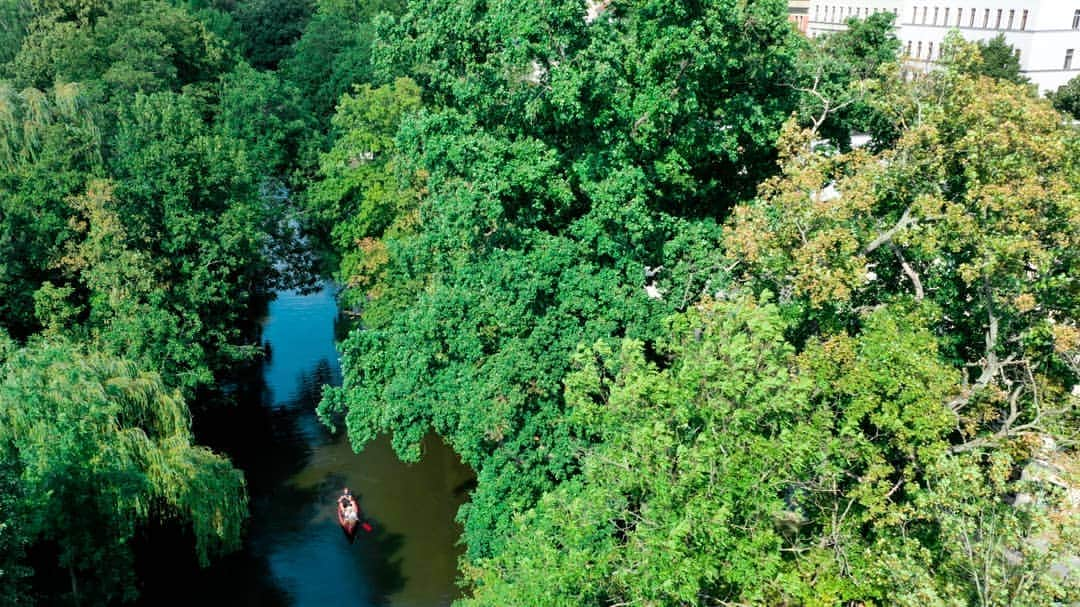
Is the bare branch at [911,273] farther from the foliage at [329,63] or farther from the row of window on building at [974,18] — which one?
the row of window on building at [974,18]

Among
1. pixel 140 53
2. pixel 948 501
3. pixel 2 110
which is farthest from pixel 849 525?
pixel 140 53

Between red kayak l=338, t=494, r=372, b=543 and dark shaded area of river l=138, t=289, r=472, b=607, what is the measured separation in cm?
29

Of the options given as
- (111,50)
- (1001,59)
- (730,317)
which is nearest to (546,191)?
(730,317)

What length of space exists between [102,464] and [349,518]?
9.16 meters

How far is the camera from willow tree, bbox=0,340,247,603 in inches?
695

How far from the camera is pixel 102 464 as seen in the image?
62.0 ft

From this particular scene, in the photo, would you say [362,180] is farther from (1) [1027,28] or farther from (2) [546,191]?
(1) [1027,28]

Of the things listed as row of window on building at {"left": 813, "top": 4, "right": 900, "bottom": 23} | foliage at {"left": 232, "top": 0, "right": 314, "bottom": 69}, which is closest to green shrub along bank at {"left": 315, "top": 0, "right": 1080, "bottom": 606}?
row of window on building at {"left": 813, "top": 4, "right": 900, "bottom": 23}

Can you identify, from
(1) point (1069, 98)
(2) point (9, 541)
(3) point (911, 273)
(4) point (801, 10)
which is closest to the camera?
(2) point (9, 541)

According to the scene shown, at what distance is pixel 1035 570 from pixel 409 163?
15.1 metres

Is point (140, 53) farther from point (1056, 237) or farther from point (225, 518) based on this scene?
point (1056, 237)

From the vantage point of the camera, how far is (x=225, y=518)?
22922 mm

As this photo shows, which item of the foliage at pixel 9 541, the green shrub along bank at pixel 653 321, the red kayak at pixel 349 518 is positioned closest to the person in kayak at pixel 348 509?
the red kayak at pixel 349 518

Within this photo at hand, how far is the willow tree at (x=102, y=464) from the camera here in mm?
17641
